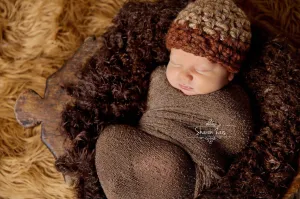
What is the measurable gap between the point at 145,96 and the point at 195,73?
0.68 ft

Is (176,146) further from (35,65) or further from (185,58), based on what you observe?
(35,65)

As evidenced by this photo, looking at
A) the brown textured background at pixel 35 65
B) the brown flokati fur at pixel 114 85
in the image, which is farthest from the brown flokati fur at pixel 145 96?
the brown textured background at pixel 35 65

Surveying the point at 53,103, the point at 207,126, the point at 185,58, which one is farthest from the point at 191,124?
the point at 53,103

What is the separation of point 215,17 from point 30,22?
732 mm

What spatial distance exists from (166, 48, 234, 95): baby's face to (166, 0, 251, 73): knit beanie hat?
2 centimetres

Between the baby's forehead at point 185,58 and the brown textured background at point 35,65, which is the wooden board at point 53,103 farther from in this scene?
the baby's forehead at point 185,58

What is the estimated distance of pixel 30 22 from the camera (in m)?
1.37

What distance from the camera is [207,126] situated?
3.17 feet

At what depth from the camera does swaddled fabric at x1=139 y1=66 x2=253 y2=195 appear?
94 centimetres

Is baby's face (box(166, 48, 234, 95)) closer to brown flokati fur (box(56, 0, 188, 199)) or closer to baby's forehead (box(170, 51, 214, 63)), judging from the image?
baby's forehead (box(170, 51, 214, 63))

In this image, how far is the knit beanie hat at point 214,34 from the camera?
0.90 m

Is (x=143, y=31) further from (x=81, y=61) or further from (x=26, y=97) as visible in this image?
(x=26, y=97)

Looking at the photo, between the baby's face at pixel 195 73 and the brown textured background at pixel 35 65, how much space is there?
1.43 ft

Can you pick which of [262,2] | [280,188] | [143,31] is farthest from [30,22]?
[280,188]
